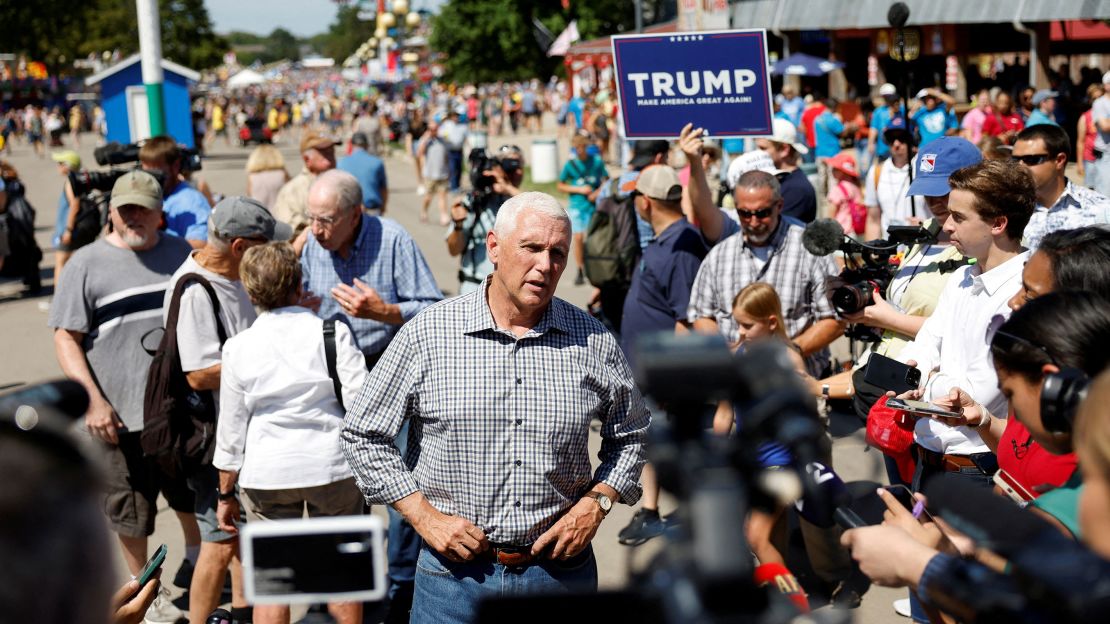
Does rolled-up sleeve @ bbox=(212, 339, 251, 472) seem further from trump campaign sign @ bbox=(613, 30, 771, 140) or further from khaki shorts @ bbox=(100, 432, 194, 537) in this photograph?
trump campaign sign @ bbox=(613, 30, 771, 140)

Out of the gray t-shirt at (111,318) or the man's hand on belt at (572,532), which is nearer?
the man's hand on belt at (572,532)

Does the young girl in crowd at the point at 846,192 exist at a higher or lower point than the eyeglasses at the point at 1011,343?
higher

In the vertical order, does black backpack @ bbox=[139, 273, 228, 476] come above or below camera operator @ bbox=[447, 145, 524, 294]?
below

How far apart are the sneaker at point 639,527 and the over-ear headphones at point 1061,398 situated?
12.1 feet

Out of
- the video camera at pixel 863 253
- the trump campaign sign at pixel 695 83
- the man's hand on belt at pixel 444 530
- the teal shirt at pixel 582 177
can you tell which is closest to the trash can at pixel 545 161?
the teal shirt at pixel 582 177

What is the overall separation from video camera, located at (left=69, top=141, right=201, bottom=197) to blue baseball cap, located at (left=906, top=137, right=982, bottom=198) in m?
4.90

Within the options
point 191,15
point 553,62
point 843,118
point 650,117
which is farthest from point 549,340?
point 191,15

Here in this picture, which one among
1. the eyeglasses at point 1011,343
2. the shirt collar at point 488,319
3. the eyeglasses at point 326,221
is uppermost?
the eyeglasses at point 326,221

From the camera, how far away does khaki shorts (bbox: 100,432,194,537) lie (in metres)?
5.11

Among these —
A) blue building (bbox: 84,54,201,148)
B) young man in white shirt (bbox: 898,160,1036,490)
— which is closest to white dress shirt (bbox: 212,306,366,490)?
young man in white shirt (bbox: 898,160,1036,490)

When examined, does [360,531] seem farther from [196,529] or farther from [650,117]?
[650,117]

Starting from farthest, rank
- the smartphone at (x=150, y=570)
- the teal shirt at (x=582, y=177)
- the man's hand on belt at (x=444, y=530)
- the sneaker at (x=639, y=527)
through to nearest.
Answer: the teal shirt at (x=582, y=177)
the sneaker at (x=639, y=527)
the man's hand on belt at (x=444, y=530)
the smartphone at (x=150, y=570)

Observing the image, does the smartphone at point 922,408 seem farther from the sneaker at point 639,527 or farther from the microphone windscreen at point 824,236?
the sneaker at point 639,527

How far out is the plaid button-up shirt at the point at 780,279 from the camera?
5488 mm
